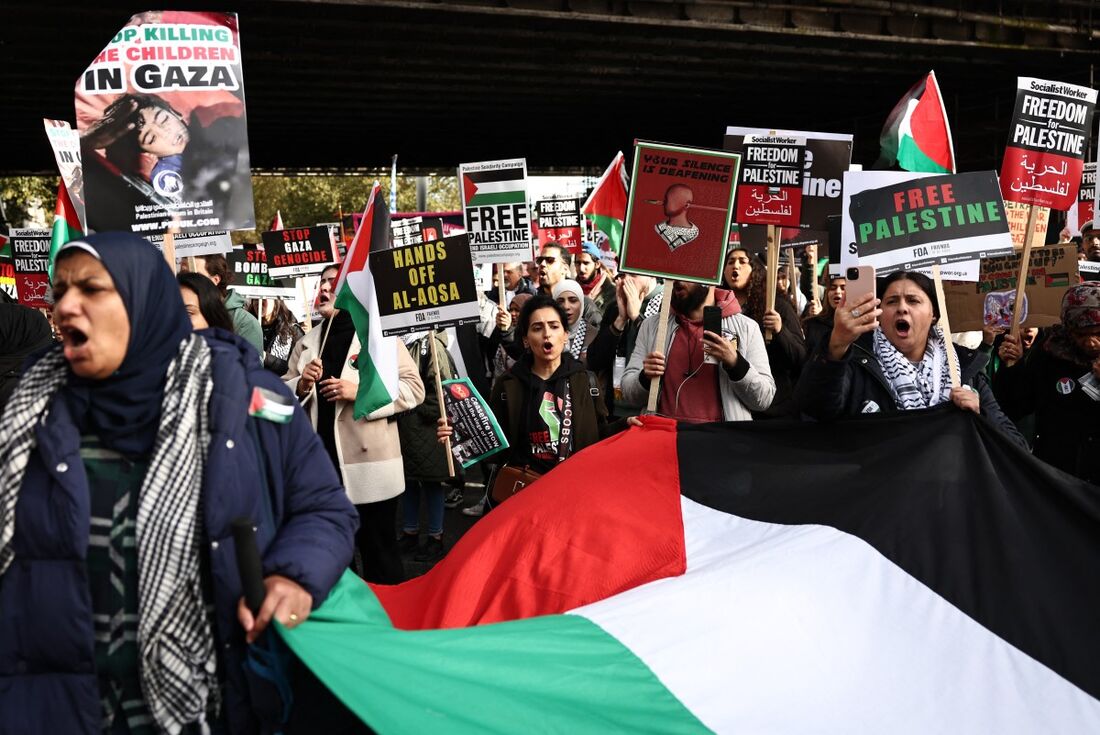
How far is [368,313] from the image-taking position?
6.27 m

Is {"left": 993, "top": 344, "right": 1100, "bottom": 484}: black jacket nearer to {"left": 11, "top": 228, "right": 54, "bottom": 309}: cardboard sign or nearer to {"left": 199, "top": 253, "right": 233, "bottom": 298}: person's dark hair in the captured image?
{"left": 199, "top": 253, "right": 233, "bottom": 298}: person's dark hair

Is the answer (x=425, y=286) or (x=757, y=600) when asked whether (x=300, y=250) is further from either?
(x=757, y=600)

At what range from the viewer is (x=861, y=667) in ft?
10.8

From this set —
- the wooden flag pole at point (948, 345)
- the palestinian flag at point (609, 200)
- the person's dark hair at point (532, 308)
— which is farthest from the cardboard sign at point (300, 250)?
the wooden flag pole at point (948, 345)

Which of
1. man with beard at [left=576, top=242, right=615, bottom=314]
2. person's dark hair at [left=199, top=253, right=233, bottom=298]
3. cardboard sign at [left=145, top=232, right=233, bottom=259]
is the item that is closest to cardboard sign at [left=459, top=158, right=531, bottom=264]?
man with beard at [left=576, top=242, right=615, bottom=314]

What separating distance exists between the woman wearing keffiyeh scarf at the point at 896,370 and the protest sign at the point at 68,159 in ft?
16.8

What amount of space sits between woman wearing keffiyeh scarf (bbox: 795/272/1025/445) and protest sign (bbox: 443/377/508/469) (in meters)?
2.40

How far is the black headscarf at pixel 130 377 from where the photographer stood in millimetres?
2396

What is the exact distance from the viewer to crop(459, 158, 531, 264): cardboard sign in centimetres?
992

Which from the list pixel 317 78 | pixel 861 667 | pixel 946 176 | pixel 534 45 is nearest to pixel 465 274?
pixel 946 176

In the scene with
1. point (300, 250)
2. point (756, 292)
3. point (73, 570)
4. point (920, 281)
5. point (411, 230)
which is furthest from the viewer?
point (411, 230)

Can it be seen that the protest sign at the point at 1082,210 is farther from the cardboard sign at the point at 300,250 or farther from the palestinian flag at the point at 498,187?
the cardboard sign at the point at 300,250

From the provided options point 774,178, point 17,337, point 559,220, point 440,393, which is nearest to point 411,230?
point 559,220

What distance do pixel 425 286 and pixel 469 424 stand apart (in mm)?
886
